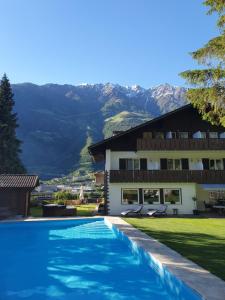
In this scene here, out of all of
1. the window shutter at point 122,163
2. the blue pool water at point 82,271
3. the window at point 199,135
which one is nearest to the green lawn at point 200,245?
the blue pool water at point 82,271

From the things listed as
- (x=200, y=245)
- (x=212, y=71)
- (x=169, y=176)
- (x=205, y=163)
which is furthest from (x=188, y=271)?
(x=205, y=163)

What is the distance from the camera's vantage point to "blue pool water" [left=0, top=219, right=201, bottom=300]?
9.11m

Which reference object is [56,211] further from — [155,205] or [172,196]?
[172,196]

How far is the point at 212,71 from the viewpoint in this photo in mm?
17375

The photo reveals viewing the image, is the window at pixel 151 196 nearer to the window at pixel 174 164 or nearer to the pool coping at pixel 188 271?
the window at pixel 174 164

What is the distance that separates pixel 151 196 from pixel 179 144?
5907 mm

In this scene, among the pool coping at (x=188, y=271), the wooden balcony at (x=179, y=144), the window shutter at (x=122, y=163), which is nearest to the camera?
the pool coping at (x=188, y=271)

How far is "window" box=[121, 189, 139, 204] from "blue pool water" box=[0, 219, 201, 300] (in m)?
13.0

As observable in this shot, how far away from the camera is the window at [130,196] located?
107 feet

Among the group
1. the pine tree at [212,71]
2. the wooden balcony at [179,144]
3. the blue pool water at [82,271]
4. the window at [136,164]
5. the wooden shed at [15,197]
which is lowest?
the blue pool water at [82,271]

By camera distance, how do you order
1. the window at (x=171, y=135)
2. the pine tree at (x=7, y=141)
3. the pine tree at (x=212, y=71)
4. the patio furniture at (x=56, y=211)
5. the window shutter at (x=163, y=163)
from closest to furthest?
the pine tree at (x=212, y=71) → the patio furniture at (x=56, y=211) → the window shutter at (x=163, y=163) → the window at (x=171, y=135) → the pine tree at (x=7, y=141)

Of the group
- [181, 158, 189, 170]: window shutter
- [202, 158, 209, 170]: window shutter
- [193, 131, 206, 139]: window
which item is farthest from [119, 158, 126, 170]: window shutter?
[202, 158, 209, 170]: window shutter

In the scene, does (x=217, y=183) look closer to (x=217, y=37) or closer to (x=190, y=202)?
(x=190, y=202)

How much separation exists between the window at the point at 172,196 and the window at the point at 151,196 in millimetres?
805
